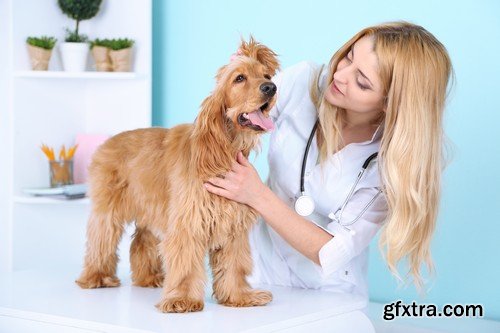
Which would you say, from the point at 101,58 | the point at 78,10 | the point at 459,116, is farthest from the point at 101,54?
the point at 459,116

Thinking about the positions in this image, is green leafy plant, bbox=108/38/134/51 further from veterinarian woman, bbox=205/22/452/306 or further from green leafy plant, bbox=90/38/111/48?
veterinarian woman, bbox=205/22/452/306

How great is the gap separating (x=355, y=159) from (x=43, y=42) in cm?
185

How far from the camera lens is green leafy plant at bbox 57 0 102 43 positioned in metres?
3.72

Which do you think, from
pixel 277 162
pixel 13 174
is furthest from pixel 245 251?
pixel 13 174

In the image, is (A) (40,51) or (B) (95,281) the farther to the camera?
(A) (40,51)

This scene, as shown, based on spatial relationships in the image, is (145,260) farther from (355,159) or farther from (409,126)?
(409,126)

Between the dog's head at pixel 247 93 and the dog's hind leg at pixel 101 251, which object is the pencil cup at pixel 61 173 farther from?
the dog's head at pixel 247 93

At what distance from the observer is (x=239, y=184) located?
1.94 metres

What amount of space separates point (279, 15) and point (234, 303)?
1.78 m

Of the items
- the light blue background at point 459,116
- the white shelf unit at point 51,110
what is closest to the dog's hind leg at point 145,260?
the light blue background at point 459,116

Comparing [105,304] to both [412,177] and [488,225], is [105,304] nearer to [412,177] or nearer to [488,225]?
[412,177]

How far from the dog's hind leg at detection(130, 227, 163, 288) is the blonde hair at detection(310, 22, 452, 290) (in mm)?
657

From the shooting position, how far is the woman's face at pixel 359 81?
2182 millimetres

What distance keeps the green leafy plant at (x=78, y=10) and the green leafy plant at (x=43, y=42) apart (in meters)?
0.13
